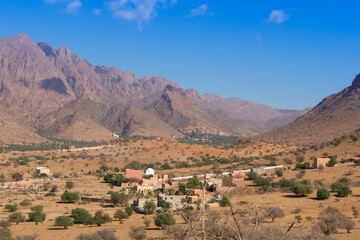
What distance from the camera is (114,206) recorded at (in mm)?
43656

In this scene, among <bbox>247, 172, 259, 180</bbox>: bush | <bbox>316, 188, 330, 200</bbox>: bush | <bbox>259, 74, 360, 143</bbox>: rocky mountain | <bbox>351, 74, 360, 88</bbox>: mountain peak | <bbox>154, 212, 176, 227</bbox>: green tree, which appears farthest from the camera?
<bbox>351, 74, 360, 88</bbox>: mountain peak

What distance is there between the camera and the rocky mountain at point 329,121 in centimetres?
11425

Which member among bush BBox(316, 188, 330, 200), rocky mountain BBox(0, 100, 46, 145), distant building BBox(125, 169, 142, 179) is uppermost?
rocky mountain BBox(0, 100, 46, 145)

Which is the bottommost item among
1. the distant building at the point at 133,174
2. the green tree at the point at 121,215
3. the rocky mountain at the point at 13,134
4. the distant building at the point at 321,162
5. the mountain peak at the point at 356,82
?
the green tree at the point at 121,215

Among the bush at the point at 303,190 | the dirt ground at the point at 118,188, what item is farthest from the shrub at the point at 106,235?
the bush at the point at 303,190

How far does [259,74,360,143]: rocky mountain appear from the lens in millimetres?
114250

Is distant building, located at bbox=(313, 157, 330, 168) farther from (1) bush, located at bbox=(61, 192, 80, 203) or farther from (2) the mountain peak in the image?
(2) the mountain peak

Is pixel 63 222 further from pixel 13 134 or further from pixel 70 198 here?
pixel 13 134

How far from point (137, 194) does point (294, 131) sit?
8912cm

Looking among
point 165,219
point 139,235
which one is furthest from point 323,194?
point 139,235

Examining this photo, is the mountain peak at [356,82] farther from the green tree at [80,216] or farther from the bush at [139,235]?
the bush at [139,235]

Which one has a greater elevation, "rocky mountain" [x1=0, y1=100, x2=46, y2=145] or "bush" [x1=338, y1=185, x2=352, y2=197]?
"rocky mountain" [x1=0, y1=100, x2=46, y2=145]

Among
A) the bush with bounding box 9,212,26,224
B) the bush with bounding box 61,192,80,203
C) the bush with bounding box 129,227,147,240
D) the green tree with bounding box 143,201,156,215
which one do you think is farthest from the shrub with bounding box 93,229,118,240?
the bush with bounding box 61,192,80,203

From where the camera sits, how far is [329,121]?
125 m
